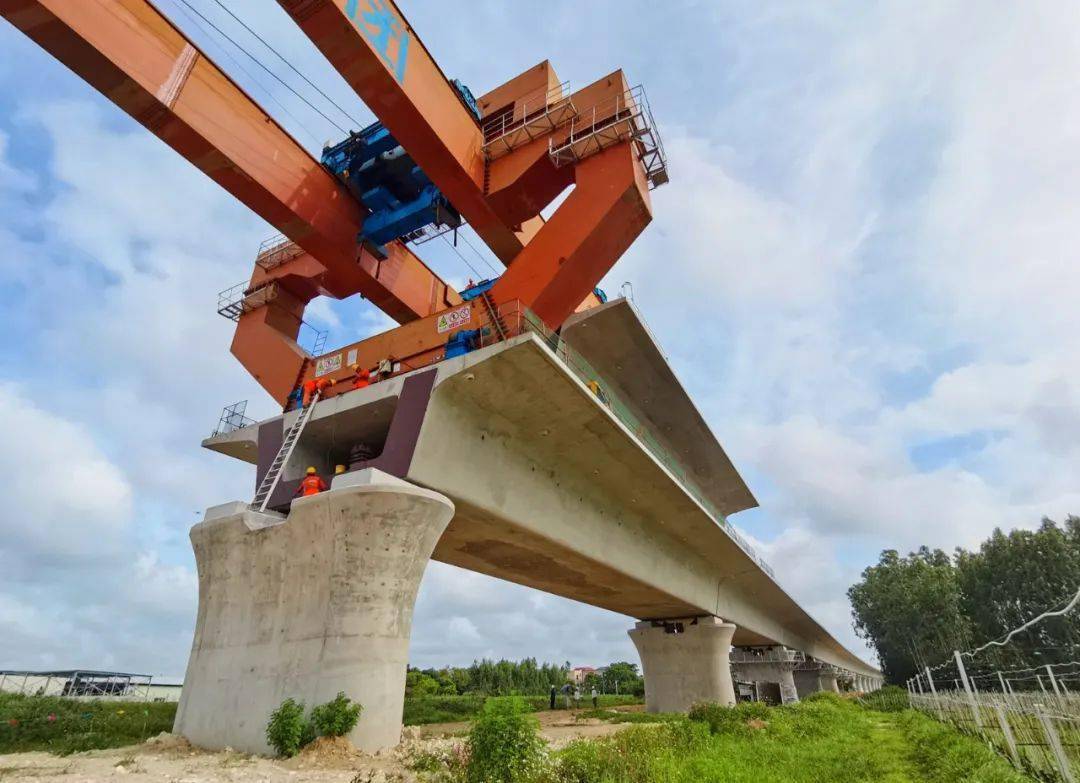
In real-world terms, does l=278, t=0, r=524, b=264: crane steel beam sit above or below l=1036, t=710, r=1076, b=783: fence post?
above

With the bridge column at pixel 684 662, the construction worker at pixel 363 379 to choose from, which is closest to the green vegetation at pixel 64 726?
the construction worker at pixel 363 379

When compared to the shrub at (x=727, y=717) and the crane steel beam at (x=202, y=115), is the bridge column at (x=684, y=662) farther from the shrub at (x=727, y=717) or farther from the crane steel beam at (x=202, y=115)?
the crane steel beam at (x=202, y=115)

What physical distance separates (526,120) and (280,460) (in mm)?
9814

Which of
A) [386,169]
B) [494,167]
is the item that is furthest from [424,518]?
[386,169]

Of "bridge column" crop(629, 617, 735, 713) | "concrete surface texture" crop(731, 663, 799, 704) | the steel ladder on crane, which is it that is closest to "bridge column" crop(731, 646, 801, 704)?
"concrete surface texture" crop(731, 663, 799, 704)

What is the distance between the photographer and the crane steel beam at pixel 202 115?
944cm

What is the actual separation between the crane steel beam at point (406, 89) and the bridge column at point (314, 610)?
290 inches

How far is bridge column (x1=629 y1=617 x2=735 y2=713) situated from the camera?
22531 millimetres

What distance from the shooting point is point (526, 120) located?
14.4m

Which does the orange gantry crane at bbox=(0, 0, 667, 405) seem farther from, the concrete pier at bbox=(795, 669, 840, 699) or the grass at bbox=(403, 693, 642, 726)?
the concrete pier at bbox=(795, 669, 840, 699)

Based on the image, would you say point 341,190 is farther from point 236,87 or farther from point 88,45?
point 88,45

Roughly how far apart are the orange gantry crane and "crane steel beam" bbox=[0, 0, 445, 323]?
0.03 meters

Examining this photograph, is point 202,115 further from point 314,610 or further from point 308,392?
point 314,610

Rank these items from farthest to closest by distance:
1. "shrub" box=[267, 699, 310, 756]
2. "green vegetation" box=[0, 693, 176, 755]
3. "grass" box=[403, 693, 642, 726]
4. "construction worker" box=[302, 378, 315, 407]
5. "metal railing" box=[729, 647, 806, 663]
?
"metal railing" box=[729, 647, 806, 663] → "grass" box=[403, 693, 642, 726] → "construction worker" box=[302, 378, 315, 407] → "green vegetation" box=[0, 693, 176, 755] → "shrub" box=[267, 699, 310, 756]
